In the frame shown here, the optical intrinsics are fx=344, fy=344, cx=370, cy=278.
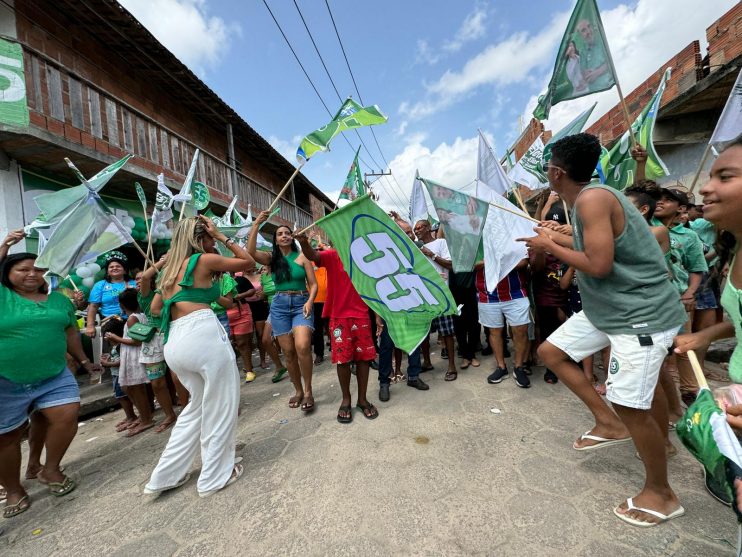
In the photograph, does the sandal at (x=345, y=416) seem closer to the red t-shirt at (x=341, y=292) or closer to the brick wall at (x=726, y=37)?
the red t-shirt at (x=341, y=292)

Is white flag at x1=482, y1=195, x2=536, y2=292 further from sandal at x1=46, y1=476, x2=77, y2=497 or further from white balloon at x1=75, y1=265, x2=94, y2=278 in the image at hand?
white balloon at x1=75, y1=265, x2=94, y2=278

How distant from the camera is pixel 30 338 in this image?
251cm

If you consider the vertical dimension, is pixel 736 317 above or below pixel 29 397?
above

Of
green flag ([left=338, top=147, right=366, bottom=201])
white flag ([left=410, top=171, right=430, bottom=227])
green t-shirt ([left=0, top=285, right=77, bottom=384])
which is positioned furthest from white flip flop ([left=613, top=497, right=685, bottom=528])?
white flag ([left=410, top=171, right=430, bottom=227])

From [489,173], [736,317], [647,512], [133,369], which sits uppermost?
[489,173]

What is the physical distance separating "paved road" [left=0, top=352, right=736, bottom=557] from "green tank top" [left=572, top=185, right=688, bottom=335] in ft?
3.25

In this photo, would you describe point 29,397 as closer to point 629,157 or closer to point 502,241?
point 502,241

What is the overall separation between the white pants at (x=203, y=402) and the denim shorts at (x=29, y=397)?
1014 mm

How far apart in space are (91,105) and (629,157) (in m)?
8.34

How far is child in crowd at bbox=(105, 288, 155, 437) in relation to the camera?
3625 mm

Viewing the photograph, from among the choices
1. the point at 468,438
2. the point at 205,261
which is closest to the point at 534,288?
the point at 468,438

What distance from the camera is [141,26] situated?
22.6 ft

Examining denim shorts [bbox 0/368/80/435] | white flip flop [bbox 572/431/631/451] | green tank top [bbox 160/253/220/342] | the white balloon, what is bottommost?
white flip flop [bbox 572/431/631/451]

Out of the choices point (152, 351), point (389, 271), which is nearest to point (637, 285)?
point (389, 271)
